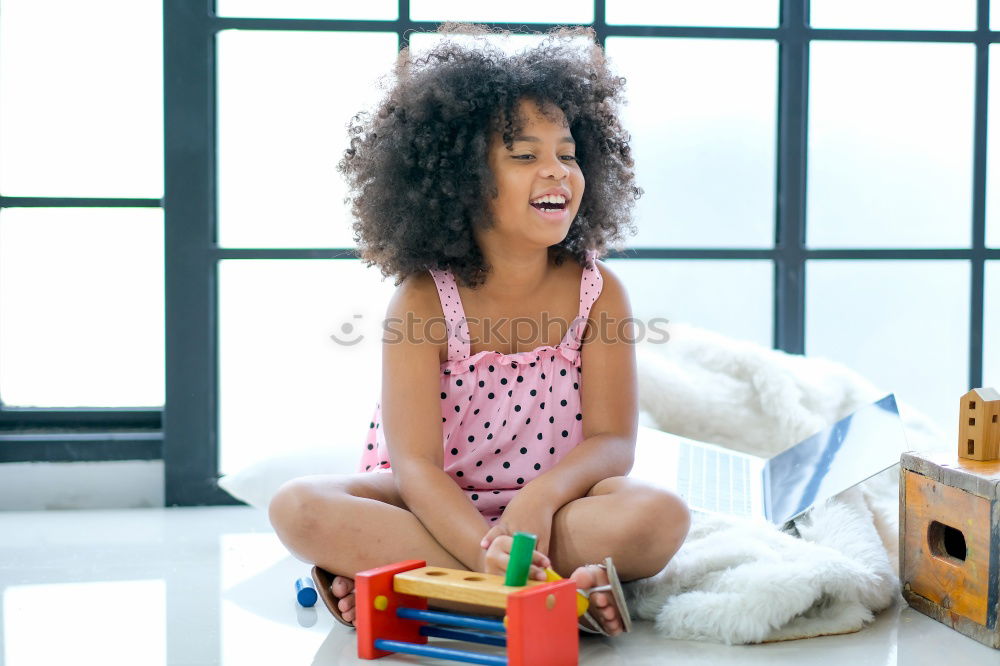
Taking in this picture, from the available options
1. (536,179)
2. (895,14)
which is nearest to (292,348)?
(536,179)

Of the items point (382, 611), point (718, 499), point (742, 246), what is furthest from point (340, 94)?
point (382, 611)

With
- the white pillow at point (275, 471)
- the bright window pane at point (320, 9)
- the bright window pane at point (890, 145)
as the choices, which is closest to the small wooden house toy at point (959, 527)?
the white pillow at point (275, 471)

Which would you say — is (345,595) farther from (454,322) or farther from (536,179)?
(536,179)

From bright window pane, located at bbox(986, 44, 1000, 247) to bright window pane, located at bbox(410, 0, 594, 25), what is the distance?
806 millimetres

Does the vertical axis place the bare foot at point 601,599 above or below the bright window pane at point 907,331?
below

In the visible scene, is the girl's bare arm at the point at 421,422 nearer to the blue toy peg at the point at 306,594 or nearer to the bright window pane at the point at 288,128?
the blue toy peg at the point at 306,594

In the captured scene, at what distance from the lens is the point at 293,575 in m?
1.33

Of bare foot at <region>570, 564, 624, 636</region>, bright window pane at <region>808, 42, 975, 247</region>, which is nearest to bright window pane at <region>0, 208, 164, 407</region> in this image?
bare foot at <region>570, 564, 624, 636</region>

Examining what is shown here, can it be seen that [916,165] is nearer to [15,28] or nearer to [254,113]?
[254,113]

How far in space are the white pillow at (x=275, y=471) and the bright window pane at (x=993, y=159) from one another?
4.50 ft

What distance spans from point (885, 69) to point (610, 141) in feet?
2.89

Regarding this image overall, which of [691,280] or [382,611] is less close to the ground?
[691,280]

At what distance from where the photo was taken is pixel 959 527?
106 cm

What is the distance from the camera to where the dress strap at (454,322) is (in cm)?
124
